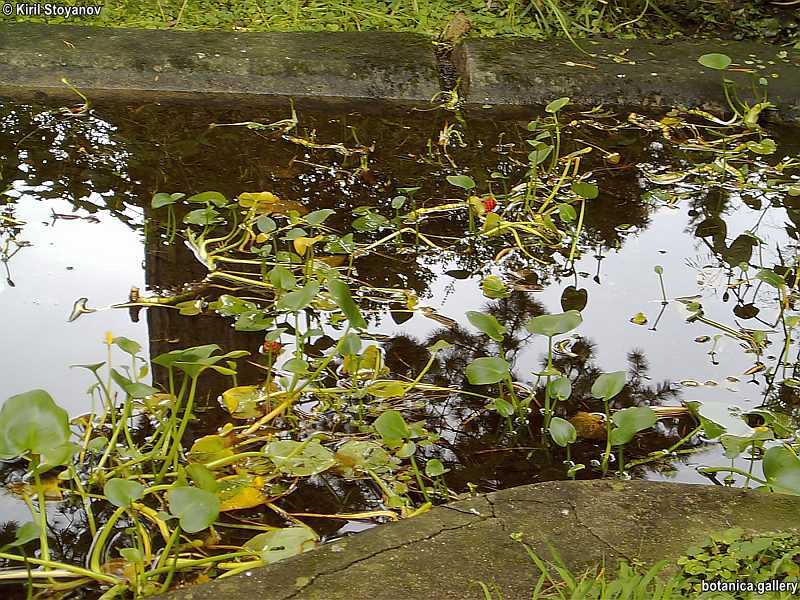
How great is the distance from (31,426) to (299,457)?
1.74ft

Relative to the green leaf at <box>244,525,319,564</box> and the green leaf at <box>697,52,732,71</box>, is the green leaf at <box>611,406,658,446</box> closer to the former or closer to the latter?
the green leaf at <box>244,525,319,564</box>

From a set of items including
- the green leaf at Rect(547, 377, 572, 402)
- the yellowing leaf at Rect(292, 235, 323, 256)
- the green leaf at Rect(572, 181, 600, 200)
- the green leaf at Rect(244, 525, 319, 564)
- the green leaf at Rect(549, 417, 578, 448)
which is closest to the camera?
the green leaf at Rect(244, 525, 319, 564)

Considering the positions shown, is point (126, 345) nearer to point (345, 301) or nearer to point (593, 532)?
point (345, 301)

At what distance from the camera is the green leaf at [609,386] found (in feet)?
5.96

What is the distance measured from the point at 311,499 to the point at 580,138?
213 centimetres

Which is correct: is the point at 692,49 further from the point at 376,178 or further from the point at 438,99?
the point at 376,178

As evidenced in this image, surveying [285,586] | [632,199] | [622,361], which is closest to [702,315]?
[622,361]

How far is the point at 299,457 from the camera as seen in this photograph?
1.81 m

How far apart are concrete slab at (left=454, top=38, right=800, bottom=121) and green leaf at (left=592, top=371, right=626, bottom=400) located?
2.08 meters

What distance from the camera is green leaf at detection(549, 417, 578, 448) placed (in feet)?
5.98

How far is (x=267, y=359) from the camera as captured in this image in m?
2.16

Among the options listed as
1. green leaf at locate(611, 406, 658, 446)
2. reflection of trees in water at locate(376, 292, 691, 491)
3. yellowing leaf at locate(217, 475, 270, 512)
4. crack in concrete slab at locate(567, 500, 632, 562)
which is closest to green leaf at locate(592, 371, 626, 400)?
green leaf at locate(611, 406, 658, 446)

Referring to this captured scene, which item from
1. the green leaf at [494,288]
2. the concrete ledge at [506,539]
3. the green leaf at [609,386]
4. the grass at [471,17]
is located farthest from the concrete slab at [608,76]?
the concrete ledge at [506,539]

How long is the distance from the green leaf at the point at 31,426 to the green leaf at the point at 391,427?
0.56m
